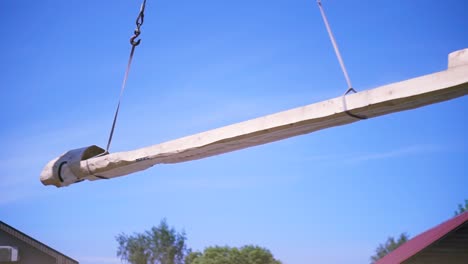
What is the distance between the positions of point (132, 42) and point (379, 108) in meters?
2.91

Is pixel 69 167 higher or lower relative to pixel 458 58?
higher

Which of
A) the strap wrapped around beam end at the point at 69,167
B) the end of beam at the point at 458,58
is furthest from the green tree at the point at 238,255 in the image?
the end of beam at the point at 458,58

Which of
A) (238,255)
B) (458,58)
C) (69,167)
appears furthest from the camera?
(238,255)

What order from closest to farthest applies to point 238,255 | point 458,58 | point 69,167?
point 458,58 < point 69,167 < point 238,255

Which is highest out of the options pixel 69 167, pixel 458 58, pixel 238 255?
pixel 238 255

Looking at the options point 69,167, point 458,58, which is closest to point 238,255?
point 69,167

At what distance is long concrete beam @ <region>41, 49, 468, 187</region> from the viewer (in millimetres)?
2473

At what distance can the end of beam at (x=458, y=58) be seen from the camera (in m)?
2.43

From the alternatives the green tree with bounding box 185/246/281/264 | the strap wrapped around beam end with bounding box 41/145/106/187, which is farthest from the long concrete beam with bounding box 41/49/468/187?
the green tree with bounding box 185/246/281/264

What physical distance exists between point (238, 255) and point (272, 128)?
123 ft

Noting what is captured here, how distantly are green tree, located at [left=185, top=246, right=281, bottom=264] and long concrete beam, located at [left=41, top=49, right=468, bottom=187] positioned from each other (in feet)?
119

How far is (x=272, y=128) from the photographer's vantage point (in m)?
2.91

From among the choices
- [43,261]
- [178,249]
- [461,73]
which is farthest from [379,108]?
[178,249]

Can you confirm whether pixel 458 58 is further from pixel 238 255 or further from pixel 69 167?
pixel 238 255
